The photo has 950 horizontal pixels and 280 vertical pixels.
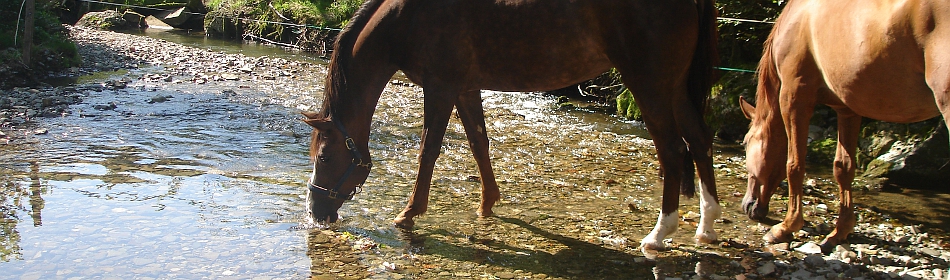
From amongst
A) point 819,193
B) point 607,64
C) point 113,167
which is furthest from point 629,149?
point 113,167

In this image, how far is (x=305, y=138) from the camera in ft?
28.7

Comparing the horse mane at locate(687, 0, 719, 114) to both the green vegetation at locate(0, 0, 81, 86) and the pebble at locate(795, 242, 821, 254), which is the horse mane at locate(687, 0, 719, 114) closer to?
the pebble at locate(795, 242, 821, 254)

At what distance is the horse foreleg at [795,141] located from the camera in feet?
15.3

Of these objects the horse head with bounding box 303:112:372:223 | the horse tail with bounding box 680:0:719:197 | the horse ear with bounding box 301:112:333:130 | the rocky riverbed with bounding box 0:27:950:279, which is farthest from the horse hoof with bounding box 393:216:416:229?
the horse tail with bounding box 680:0:719:197

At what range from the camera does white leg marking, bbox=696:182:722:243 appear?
489cm

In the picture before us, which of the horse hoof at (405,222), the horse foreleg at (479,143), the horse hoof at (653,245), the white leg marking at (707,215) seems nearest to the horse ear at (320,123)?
the horse hoof at (405,222)

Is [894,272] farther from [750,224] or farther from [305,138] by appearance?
[305,138]

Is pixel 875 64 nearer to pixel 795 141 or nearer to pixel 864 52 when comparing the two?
pixel 864 52

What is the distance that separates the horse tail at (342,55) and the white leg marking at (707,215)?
2.48 m

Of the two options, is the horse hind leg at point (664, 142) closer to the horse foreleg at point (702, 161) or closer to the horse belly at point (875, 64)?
the horse foreleg at point (702, 161)

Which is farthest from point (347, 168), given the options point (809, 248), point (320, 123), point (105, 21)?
point (105, 21)

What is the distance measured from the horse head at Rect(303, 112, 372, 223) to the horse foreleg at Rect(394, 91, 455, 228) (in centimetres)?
42

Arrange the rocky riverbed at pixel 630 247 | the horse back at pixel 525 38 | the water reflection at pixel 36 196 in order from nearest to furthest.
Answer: the rocky riverbed at pixel 630 247
the horse back at pixel 525 38
the water reflection at pixel 36 196

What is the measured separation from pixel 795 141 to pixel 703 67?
726 mm
